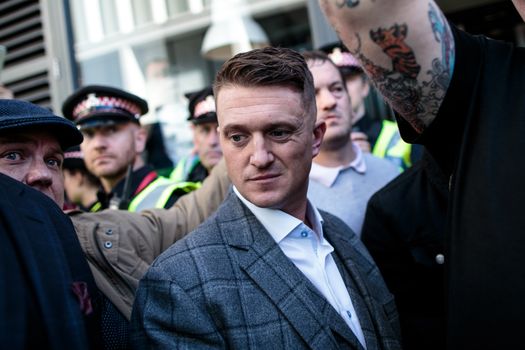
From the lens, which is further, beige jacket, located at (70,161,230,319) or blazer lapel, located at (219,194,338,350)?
beige jacket, located at (70,161,230,319)

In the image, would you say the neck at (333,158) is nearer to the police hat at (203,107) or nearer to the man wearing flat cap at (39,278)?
the police hat at (203,107)

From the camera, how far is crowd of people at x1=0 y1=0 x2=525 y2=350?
3.21ft

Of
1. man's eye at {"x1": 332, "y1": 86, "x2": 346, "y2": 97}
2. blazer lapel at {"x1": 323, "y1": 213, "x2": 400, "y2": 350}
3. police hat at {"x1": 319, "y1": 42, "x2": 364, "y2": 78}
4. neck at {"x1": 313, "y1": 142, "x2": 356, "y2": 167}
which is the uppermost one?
police hat at {"x1": 319, "y1": 42, "x2": 364, "y2": 78}

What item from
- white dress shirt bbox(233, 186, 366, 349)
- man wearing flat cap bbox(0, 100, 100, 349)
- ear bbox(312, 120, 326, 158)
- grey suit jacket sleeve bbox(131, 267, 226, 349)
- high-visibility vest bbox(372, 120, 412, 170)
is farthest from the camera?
high-visibility vest bbox(372, 120, 412, 170)

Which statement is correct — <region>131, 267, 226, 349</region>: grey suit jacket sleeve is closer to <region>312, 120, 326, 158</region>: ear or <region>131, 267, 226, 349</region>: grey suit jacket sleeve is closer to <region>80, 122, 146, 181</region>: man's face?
<region>312, 120, 326, 158</region>: ear

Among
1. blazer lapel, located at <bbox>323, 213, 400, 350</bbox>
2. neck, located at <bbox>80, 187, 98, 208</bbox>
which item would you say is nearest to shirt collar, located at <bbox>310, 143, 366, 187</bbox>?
blazer lapel, located at <bbox>323, 213, 400, 350</bbox>

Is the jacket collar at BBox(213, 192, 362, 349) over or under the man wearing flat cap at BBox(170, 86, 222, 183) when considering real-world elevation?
under

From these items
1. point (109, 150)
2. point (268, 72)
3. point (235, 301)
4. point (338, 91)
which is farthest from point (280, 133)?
point (109, 150)

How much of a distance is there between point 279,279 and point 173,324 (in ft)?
1.00

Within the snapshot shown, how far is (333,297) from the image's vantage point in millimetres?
1503

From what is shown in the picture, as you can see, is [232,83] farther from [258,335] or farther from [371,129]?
[371,129]

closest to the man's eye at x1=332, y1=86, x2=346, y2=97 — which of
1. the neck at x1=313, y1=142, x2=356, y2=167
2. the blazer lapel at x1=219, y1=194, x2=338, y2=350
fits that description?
the neck at x1=313, y1=142, x2=356, y2=167

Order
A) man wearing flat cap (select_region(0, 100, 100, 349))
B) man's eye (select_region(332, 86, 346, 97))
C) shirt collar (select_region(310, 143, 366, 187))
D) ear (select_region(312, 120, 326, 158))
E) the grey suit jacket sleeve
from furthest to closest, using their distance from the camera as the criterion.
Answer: man's eye (select_region(332, 86, 346, 97)) → shirt collar (select_region(310, 143, 366, 187)) → ear (select_region(312, 120, 326, 158)) → the grey suit jacket sleeve → man wearing flat cap (select_region(0, 100, 100, 349))

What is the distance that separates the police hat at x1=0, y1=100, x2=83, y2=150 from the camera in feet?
4.61
